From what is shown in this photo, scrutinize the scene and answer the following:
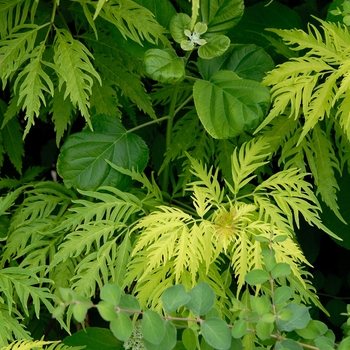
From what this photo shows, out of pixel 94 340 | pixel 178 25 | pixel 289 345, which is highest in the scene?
pixel 178 25

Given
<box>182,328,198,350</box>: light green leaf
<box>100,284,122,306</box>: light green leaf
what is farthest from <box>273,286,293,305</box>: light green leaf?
<box>100,284,122,306</box>: light green leaf

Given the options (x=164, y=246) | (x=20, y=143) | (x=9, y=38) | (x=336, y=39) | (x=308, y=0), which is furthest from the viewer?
(x=308, y=0)

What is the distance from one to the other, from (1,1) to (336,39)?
2.31 ft

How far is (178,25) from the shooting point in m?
1.08

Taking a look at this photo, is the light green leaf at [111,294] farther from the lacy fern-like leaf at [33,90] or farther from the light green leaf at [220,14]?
the light green leaf at [220,14]

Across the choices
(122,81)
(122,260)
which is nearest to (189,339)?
(122,260)

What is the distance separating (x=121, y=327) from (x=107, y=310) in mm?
31

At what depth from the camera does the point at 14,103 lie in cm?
123

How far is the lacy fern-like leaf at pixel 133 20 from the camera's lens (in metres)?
1.09

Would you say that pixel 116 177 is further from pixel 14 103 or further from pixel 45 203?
pixel 14 103

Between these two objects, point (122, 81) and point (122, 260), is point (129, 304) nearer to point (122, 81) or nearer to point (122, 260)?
point (122, 260)

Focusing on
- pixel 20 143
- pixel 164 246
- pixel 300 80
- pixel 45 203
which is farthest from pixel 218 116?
pixel 20 143

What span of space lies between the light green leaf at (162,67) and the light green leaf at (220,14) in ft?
0.41

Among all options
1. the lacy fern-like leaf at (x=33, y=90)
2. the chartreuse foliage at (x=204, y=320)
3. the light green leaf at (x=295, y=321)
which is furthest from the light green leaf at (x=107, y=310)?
the lacy fern-like leaf at (x=33, y=90)
